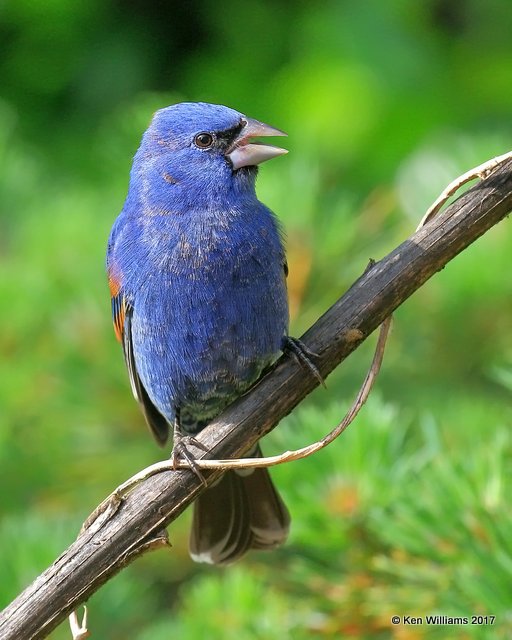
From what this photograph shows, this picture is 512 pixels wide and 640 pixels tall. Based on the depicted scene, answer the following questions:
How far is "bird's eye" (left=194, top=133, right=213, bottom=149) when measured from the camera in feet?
8.39

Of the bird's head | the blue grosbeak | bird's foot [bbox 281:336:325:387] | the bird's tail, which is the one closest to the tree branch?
bird's foot [bbox 281:336:325:387]

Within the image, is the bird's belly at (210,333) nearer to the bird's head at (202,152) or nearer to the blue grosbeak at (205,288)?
the blue grosbeak at (205,288)

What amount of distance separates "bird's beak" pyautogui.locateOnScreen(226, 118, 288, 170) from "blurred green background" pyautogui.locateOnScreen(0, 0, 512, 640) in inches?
22.4

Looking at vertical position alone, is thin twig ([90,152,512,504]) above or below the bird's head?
below

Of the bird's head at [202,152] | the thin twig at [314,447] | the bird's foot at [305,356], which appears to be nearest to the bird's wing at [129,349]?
the bird's head at [202,152]

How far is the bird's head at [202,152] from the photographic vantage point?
2.49 metres

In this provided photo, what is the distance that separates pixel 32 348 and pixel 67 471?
0.39 metres

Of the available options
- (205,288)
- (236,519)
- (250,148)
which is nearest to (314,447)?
(205,288)

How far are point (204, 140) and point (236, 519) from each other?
0.92m

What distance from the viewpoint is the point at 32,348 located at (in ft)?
10.5

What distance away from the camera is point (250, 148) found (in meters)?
2.50

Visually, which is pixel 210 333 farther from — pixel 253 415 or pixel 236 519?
pixel 253 415

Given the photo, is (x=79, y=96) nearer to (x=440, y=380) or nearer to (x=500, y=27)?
(x=500, y=27)

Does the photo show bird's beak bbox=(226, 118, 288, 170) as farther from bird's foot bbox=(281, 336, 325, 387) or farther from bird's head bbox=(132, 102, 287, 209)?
bird's foot bbox=(281, 336, 325, 387)
